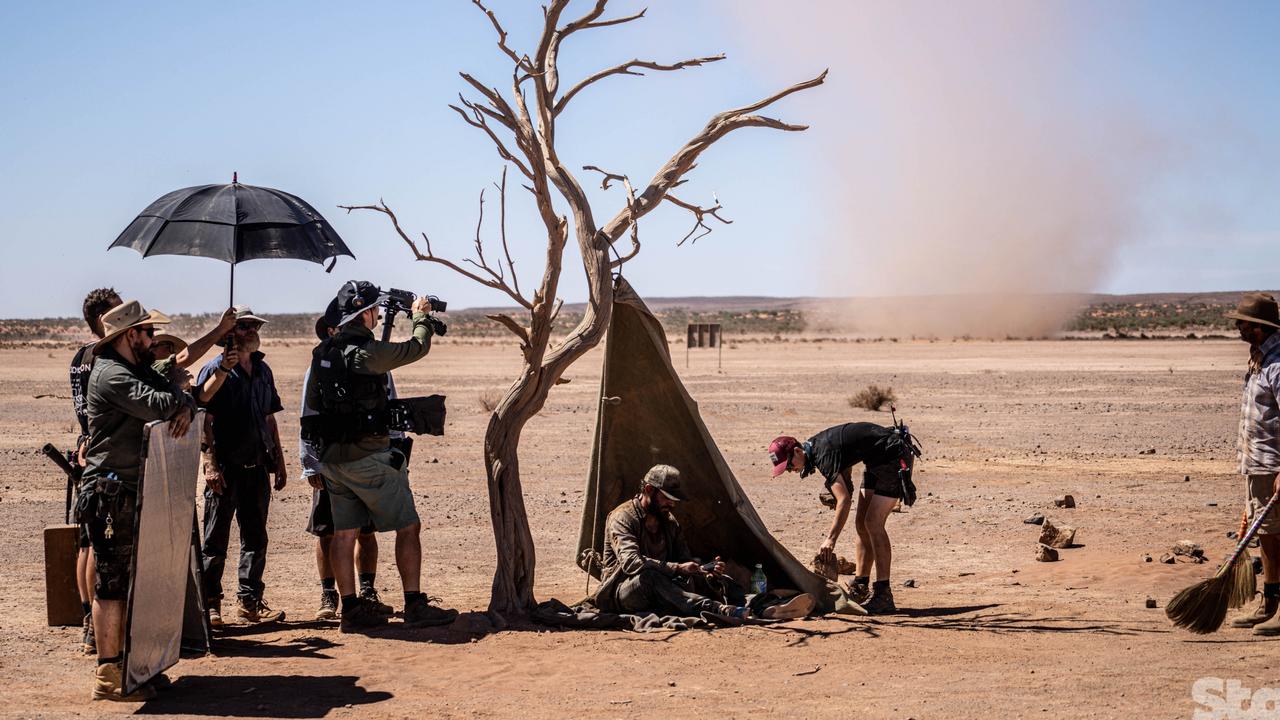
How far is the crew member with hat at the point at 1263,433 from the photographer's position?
26.3 feet

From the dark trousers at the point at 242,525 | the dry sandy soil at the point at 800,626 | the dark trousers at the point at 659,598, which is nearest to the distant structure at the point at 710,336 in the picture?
the dry sandy soil at the point at 800,626

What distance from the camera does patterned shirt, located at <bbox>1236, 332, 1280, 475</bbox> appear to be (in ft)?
26.2

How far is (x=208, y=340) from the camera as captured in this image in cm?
780

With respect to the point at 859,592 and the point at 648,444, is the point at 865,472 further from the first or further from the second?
the point at 648,444

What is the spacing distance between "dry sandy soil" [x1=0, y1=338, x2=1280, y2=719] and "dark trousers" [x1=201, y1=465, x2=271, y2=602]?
337 mm

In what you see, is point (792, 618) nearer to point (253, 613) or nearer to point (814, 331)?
point (253, 613)

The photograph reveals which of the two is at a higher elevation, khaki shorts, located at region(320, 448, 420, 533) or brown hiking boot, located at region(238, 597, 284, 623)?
khaki shorts, located at region(320, 448, 420, 533)

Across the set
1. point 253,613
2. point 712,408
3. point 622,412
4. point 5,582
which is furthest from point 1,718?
point 712,408

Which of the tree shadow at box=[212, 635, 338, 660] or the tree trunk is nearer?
the tree shadow at box=[212, 635, 338, 660]

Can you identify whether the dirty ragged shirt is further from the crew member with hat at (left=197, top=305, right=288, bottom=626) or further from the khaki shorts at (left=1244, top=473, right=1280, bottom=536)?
the khaki shorts at (left=1244, top=473, right=1280, bottom=536)

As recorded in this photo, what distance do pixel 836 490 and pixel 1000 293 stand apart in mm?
94891

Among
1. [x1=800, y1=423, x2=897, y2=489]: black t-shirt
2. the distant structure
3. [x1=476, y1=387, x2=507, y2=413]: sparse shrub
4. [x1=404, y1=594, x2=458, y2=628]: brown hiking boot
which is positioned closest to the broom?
[x1=800, y1=423, x2=897, y2=489]: black t-shirt

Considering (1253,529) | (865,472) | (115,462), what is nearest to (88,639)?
(115,462)

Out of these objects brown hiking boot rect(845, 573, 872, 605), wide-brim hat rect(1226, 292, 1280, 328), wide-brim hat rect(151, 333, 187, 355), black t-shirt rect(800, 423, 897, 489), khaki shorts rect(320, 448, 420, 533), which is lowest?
brown hiking boot rect(845, 573, 872, 605)
